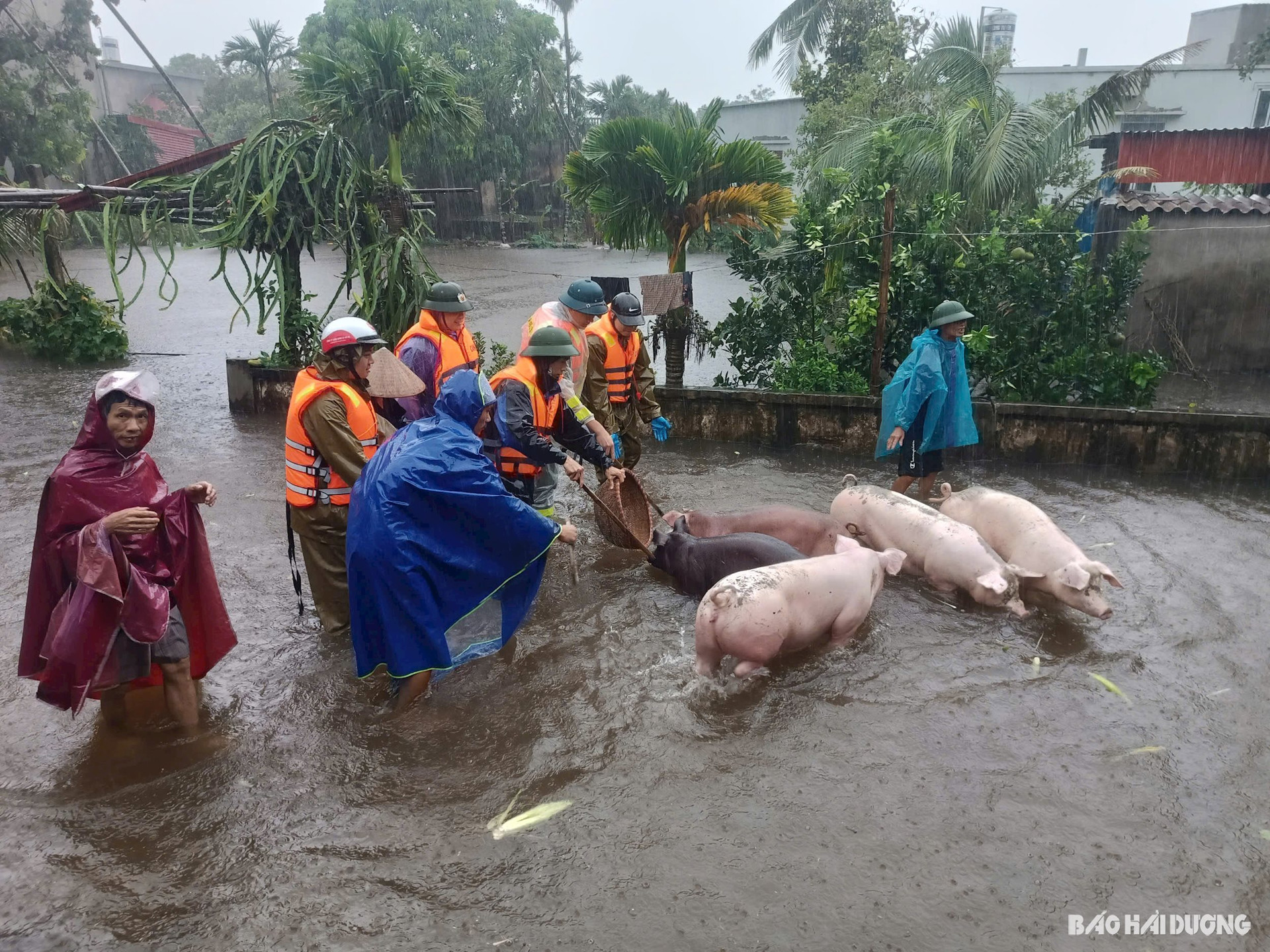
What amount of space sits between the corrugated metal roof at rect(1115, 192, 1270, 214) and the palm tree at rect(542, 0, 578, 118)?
26.1m

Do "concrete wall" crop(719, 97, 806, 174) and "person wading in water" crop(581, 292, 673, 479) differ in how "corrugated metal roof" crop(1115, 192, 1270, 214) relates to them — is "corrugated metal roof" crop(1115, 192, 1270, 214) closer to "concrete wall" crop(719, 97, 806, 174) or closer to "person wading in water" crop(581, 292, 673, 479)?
"person wading in water" crop(581, 292, 673, 479)

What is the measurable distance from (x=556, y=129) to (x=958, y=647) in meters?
30.7

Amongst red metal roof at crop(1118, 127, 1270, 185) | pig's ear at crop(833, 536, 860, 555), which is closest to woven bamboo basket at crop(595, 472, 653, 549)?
pig's ear at crop(833, 536, 860, 555)

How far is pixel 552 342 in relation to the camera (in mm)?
5238

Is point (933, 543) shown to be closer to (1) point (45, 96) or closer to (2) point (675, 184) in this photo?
(2) point (675, 184)

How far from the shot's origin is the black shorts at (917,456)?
6.52m

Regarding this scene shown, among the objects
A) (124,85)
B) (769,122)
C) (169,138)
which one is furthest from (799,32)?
(124,85)

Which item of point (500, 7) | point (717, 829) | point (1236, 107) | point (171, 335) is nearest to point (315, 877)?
point (717, 829)

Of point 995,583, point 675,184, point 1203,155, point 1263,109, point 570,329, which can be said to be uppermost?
point 1263,109

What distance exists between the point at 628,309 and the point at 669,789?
3.80 meters

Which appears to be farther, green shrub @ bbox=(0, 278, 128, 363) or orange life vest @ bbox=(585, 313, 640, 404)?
green shrub @ bbox=(0, 278, 128, 363)

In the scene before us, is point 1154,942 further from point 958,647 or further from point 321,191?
point 321,191

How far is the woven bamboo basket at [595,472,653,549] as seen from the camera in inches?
227

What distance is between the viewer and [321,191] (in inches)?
364
